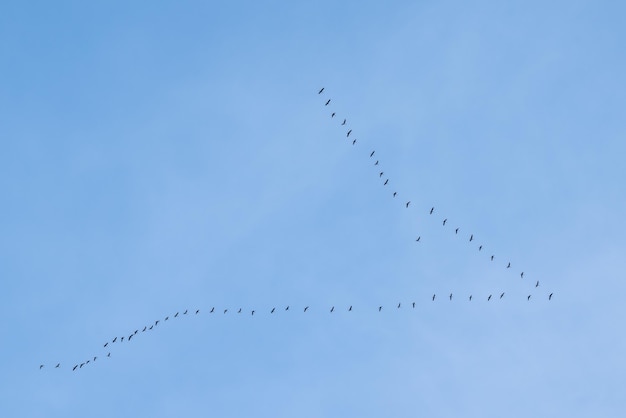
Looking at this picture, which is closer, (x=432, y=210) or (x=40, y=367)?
(x=432, y=210)

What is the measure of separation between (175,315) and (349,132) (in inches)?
999

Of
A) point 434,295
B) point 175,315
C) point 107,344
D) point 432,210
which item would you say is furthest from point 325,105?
point 107,344

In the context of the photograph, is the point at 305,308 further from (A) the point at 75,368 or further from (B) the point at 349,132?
(A) the point at 75,368

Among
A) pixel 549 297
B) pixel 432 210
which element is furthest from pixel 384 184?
pixel 549 297

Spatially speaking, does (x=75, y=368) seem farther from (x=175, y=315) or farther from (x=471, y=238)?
(x=471, y=238)

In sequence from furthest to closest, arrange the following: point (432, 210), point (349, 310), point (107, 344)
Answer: point (107, 344)
point (349, 310)
point (432, 210)

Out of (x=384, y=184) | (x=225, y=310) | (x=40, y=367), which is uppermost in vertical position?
(x=384, y=184)

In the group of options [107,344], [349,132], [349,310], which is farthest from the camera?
[107,344]

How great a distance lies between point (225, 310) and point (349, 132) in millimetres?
19956

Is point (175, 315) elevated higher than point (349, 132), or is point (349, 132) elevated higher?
point (349, 132)

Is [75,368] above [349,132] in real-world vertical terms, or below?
below

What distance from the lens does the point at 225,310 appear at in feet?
307

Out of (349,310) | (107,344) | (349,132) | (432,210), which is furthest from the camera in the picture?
(107,344)

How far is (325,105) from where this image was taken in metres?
84.6
